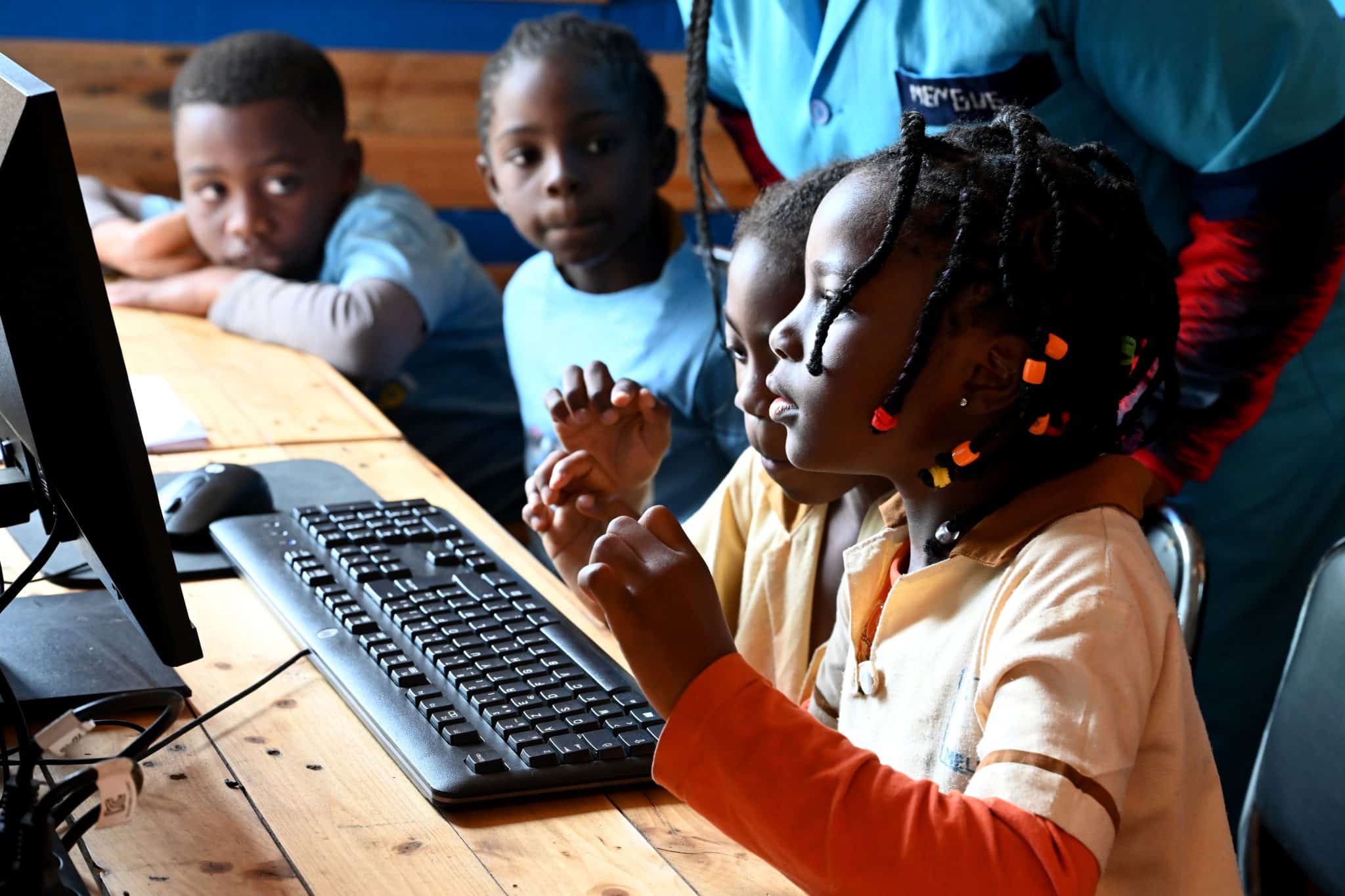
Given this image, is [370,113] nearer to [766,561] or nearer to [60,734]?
[766,561]

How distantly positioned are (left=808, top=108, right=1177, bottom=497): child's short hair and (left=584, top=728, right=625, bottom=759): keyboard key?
25 centimetres

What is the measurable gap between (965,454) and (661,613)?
0.70 ft

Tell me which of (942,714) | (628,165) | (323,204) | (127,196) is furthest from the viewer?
(127,196)

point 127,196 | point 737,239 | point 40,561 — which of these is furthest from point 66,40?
point 40,561

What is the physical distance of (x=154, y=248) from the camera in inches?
88.7

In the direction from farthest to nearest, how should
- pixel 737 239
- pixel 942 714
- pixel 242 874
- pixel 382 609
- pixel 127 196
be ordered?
1. pixel 127 196
2. pixel 737 239
3. pixel 382 609
4. pixel 942 714
5. pixel 242 874

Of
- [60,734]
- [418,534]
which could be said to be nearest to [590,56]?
[418,534]

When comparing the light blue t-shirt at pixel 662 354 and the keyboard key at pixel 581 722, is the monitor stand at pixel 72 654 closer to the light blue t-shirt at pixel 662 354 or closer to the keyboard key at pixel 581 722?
the keyboard key at pixel 581 722

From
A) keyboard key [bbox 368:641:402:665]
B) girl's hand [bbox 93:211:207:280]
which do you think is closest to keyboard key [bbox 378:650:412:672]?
keyboard key [bbox 368:641:402:665]

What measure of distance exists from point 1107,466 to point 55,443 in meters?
0.59

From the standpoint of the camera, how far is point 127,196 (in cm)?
254

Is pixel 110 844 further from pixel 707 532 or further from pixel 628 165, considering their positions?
pixel 628 165

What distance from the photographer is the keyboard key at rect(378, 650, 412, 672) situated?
3.06 ft

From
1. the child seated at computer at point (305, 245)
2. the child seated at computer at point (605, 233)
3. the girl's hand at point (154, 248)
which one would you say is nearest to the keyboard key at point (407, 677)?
the child seated at computer at point (605, 233)
